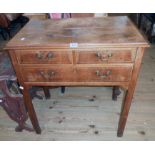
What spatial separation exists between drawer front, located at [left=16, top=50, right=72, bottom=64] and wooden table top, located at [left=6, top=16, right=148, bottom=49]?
0.16 feet

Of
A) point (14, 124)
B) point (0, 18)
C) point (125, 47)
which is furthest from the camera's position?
point (0, 18)

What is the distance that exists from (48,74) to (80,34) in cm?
30

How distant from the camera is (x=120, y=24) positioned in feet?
3.67

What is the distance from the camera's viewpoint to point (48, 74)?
102cm

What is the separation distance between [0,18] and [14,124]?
83.7 inches

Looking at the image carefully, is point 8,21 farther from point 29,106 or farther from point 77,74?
point 77,74

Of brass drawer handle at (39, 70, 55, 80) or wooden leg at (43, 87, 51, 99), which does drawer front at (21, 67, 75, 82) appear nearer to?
brass drawer handle at (39, 70, 55, 80)

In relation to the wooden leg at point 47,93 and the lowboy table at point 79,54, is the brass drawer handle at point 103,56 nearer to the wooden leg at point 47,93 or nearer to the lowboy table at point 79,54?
the lowboy table at point 79,54

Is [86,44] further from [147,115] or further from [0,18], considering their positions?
[0,18]

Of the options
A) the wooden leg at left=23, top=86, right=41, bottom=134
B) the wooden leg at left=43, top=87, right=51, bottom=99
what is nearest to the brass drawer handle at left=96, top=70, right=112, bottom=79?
the wooden leg at left=23, top=86, right=41, bottom=134

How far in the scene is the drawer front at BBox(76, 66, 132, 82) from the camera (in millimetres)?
971

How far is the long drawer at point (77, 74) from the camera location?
0.98 metres

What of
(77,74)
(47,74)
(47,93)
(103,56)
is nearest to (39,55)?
(47,74)

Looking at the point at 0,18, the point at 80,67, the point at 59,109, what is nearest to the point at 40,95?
the point at 59,109
